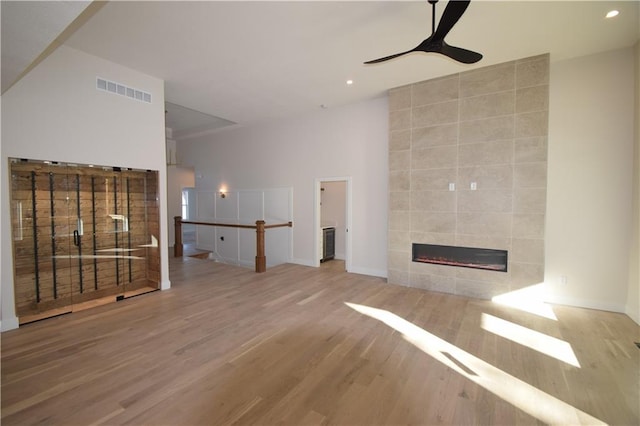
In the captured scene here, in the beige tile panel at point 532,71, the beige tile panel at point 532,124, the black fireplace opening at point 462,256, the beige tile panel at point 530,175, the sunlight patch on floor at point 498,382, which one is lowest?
the sunlight patch on floor at point 498,382

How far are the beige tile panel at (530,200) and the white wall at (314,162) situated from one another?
2.22 m

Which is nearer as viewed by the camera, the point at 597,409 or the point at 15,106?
the point at 597,409

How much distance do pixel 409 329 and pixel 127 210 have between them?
4.74 meters

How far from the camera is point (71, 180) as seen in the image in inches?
156

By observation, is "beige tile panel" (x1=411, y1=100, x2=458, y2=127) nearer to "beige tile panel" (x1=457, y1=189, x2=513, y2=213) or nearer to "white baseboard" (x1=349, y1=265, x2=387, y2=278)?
"beige tile panel" (x1=457, y1=189, x2=513, y2=213)

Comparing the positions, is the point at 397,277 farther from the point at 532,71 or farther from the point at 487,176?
the point at 532,71

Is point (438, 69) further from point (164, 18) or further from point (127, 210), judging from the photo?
point (127, 210)

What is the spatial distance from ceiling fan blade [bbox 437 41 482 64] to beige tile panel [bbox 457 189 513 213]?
2.25m

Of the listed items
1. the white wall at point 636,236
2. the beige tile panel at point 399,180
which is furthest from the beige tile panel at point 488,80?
→ the beige tile panel at point 399,180

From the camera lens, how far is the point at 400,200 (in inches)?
205

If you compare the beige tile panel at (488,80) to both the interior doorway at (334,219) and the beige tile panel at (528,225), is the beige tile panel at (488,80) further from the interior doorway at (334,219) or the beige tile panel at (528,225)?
the interior doorway at (334,219)

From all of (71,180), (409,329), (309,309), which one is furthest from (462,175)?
(71,180)

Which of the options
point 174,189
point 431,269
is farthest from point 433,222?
point 174,189

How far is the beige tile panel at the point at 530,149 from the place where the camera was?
4.05 meters
